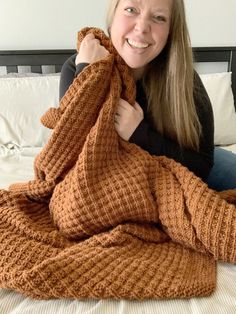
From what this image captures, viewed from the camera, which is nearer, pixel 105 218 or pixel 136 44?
pixel 105 218

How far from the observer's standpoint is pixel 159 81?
1.06 metres

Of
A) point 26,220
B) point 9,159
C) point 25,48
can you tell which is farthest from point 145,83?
point 25,48

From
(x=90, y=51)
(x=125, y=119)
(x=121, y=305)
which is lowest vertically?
(x=121, y=305)

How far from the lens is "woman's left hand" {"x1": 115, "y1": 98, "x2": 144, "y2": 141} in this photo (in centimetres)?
91

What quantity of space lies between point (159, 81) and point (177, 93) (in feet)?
0.27

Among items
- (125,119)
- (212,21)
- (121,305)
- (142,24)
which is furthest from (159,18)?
(212,21)

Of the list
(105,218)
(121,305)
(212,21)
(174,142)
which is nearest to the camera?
(121,305)

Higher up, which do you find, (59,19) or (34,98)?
(59,19)

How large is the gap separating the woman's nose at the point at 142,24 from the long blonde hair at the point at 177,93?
0.10 m

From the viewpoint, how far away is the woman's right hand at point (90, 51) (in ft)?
3.11

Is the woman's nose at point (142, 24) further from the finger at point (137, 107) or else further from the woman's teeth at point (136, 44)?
the finger at point (137, 107)

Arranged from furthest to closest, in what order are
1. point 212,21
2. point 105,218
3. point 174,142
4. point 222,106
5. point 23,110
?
point 212,21 → point 222,106 → point 23,110 → point 174,142 → point 105,218

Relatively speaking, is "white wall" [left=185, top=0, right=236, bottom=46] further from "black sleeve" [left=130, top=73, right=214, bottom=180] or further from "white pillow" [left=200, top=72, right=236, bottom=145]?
"black sleeve" [left=130, top=73, right=214, bottom=180]

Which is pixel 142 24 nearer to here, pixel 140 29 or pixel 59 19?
pixel 140 29
